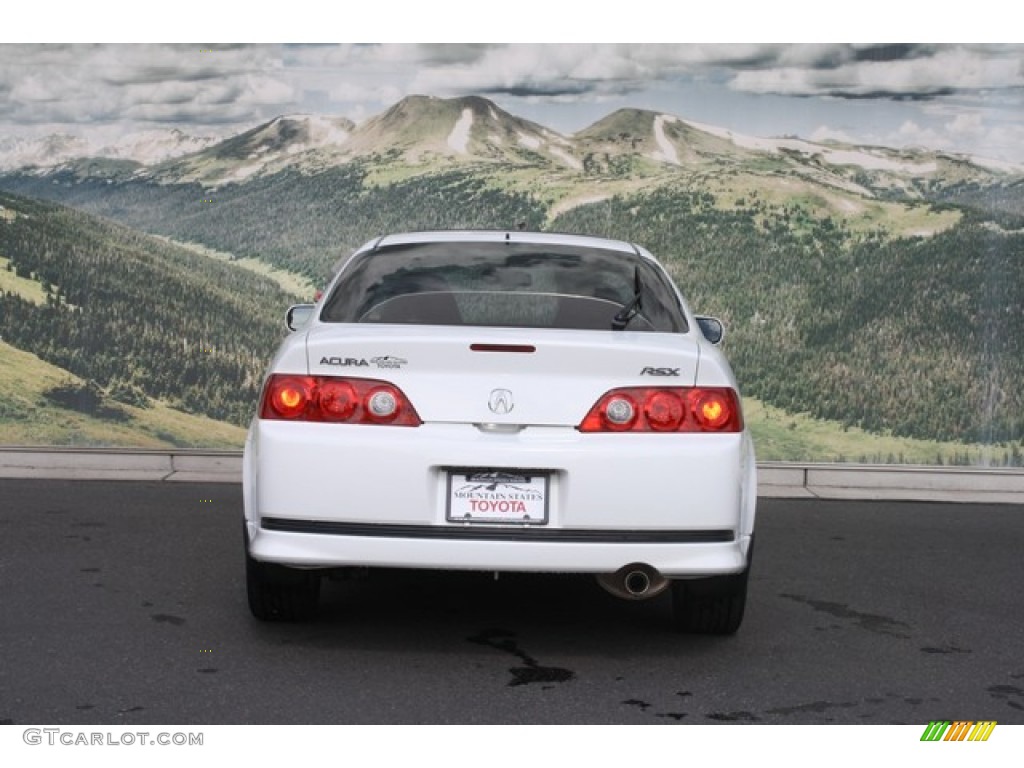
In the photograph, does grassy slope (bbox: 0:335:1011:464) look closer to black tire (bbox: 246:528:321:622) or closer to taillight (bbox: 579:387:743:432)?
black tire (bbox: 246:528:321:622)

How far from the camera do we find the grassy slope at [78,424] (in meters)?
13.4

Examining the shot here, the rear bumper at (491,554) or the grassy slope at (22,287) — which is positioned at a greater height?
the grassy slope at (22,287)

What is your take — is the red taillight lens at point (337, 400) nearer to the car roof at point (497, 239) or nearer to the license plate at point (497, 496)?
the license plate at point (497, 496)

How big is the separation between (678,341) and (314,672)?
179cm

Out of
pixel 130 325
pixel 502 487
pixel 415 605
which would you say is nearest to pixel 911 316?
pixel 130 325

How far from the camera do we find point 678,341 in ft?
21.5

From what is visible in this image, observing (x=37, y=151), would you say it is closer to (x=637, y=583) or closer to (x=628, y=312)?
(x=628, y=312)

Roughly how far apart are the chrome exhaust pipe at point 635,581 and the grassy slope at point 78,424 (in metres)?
Result: 7.46

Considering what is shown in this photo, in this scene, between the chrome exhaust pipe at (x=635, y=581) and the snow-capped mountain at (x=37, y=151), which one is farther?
the snow-capped mountain at (x=37, y=151)

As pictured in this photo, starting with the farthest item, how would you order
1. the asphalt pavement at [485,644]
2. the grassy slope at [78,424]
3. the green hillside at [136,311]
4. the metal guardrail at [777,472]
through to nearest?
the green hillside at [136,311] → the grassy slope at [78,424] → the metal guardrail at [777,472] → the asphalt pavement at [485,644]

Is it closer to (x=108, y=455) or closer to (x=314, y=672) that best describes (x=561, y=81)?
(x=108, y=455)

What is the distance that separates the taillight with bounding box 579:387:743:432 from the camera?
6.16m

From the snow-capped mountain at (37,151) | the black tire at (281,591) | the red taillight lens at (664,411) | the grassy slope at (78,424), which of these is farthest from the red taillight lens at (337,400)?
the snow-capped mountain at (37,151)

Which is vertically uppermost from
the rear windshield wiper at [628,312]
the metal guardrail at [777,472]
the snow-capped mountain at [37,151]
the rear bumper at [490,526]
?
the snow-capped mountain at [37,151]
